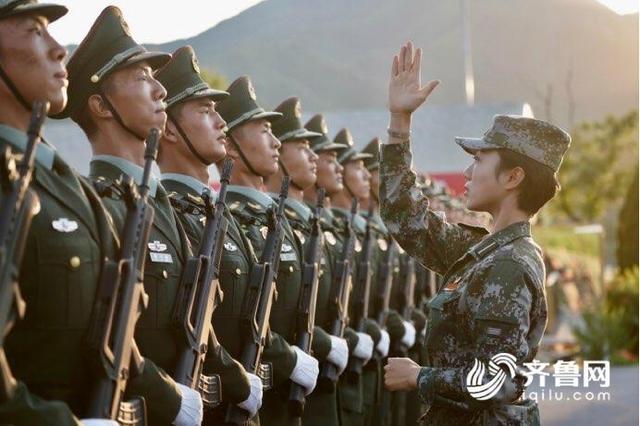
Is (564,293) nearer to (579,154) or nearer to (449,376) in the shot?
(449,376)

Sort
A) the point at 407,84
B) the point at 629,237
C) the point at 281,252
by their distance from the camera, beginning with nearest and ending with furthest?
1. the point at 407,84
2. the point at 281,252
3. the point at 629,237

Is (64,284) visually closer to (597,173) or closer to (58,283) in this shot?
(58,283)

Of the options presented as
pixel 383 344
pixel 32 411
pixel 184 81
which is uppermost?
pixel 184 81

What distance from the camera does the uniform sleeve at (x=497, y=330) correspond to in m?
4.14

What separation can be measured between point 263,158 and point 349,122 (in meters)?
12.6

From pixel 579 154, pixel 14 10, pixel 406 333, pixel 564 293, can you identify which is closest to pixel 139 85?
pixel 14 10

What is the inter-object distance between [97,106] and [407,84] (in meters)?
1.17

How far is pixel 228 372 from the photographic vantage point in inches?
199

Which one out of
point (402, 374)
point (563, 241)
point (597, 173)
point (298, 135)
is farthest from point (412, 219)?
point (597, 173)

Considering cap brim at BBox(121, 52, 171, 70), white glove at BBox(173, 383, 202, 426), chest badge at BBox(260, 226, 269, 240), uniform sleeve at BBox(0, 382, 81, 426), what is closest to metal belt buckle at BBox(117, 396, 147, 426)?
white glove at BBox(173, 383, 202, 426)

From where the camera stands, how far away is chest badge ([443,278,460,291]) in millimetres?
4417

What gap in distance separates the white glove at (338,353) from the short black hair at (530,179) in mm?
2520

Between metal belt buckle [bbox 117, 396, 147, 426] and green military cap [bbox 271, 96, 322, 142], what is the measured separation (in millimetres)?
3679

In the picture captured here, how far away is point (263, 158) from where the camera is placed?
6.47 m
